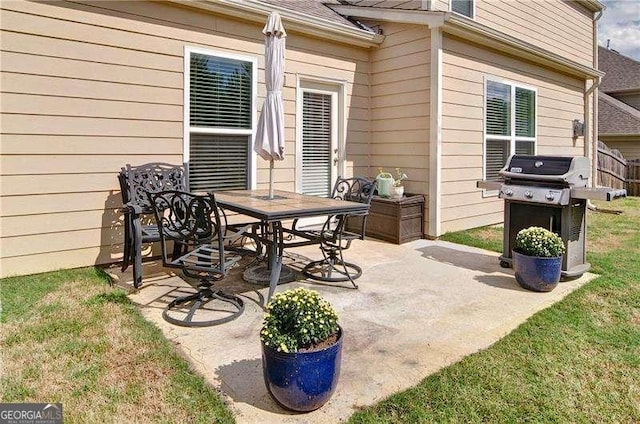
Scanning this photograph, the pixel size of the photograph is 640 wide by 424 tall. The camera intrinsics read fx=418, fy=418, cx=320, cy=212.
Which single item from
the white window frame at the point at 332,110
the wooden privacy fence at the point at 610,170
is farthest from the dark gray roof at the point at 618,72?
the white window frame at the point at 332,110

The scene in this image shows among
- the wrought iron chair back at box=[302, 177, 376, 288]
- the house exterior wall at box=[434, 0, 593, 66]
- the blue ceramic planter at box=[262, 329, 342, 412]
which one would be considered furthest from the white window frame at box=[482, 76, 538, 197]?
the blue ceramic planter at box=[262, 329, 342, 412]

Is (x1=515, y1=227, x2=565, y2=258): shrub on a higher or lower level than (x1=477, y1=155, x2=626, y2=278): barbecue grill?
lower

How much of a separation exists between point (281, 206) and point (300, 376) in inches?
72.8

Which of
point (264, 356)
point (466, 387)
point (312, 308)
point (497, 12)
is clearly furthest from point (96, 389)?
point (497, 12)

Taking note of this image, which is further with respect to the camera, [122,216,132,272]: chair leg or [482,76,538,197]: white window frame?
[482,76,538,197]: white window frame

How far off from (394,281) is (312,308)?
2136mm

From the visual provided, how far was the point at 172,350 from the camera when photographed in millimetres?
2646

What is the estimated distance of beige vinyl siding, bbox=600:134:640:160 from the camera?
16.9 meters

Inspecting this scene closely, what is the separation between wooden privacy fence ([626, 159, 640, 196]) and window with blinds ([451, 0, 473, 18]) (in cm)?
910

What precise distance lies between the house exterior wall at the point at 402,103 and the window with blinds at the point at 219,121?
2198 millimetres

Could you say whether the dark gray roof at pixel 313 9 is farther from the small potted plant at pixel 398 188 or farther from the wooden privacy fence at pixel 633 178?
the wooden privacy fence at pixel 633 178

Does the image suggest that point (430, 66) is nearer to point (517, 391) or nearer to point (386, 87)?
point (386, 87)

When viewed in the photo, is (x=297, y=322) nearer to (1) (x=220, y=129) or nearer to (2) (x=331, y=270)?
(2) (x=331, y=270)

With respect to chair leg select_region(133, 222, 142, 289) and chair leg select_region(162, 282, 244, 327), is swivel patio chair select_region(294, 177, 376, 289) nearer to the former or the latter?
chair leg select_region(162, 282, 244, 327)
